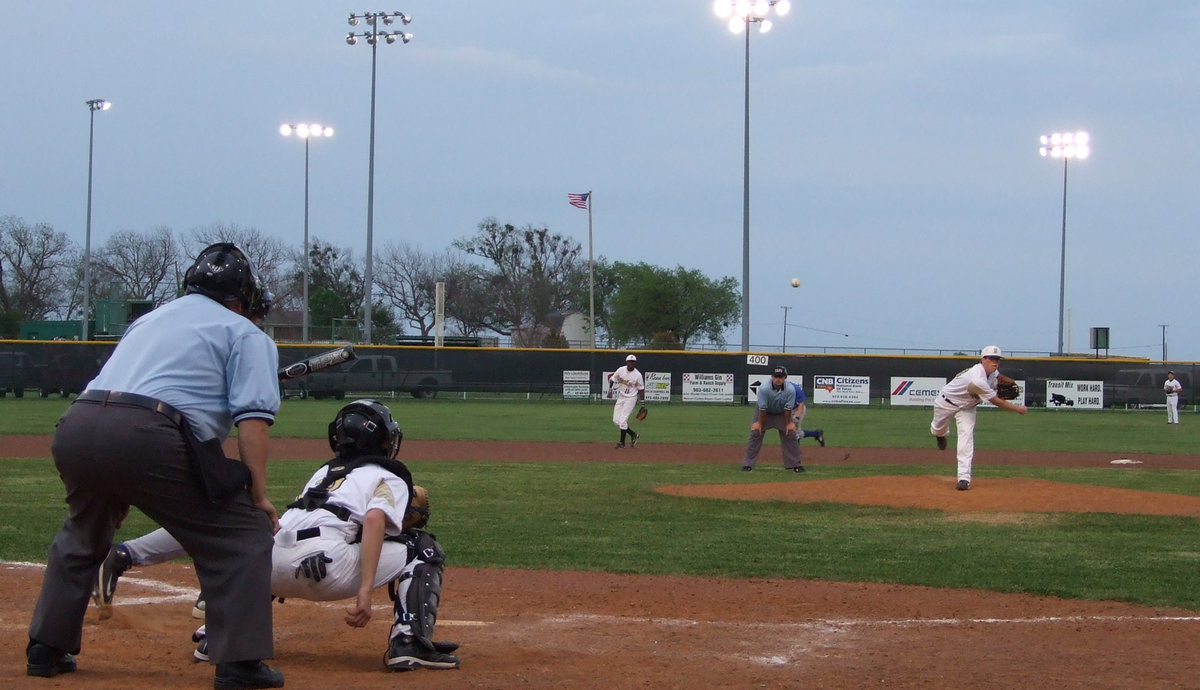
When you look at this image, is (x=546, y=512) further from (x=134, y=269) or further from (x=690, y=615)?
(x=134, y=269)

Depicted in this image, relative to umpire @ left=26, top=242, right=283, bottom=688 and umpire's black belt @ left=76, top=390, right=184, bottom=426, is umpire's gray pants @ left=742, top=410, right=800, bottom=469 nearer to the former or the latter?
umpire @ left=26, top=242, right=283, bottom=688

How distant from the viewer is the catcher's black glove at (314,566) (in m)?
5.04

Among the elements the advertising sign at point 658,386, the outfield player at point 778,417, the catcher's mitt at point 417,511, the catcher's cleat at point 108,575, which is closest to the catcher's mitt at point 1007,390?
the outfield player at point 778,417

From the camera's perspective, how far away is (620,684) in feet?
16.7

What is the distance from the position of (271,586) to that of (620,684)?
60.0 inches

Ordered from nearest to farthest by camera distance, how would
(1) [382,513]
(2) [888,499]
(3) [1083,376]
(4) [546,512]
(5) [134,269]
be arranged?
(1) [382,513] → (4) [546,512] → (2) [888,499] → (3) [1083,376] → (5) [134,269]

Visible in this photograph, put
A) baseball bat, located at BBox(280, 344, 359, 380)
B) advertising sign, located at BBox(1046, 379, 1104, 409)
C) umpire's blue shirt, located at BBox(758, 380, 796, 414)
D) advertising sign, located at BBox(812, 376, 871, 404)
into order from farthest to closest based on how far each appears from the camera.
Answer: advertising sign, located at BBox(1046, 379, 1104, 409) < advertising sign, located at BBox(812, 376, 871, 404) < umpire's blue shirt, located at BBox(758, 380, 796, 414) < baseball bat, located at BBox(280, 344, 359, 380)

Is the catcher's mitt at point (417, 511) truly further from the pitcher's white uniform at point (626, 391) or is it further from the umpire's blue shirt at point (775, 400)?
the pitcher's white uniform at point (626, 391)

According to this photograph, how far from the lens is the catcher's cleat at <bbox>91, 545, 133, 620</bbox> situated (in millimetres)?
5168

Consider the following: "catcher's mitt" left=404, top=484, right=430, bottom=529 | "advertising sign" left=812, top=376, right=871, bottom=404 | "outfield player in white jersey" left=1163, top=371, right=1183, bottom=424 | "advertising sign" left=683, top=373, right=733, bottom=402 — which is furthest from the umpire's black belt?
"advertising sign" left=812, top=376, right=871, bottom=404

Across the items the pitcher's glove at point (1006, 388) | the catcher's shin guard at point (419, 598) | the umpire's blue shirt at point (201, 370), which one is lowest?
the catcher's shin guard at point (419, 598)

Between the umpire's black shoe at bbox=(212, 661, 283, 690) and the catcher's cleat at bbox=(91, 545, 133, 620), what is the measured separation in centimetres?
80

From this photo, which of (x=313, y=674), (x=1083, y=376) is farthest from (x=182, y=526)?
(x=1083, y=376)

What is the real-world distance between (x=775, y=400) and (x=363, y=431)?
12197 mm
